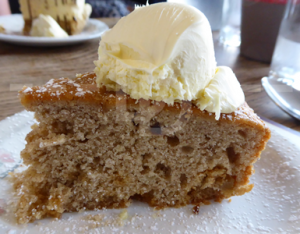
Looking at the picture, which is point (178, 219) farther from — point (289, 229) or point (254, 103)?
point (254, 103)

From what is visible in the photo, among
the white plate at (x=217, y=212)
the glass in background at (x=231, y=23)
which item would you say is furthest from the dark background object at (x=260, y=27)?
the white plate at (x=217, y=212)

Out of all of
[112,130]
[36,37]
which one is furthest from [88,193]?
[36,37]

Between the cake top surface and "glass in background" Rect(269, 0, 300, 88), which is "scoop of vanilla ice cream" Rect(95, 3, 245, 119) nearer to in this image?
the cake top surface

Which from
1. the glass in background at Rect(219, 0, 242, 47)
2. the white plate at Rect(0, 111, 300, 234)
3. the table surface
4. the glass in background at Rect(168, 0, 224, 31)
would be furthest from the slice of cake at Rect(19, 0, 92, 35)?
the white plate at Rect(0, 111, 300, 234)

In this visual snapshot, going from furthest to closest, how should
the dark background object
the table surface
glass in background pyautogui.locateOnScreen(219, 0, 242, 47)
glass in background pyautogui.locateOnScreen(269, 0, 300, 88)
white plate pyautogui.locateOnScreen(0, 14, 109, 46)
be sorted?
glass in background pyautogui.locateOnScreen(219, 0, 242, 47) → white plate pyautogui.locateOnScreen(0, 14, 109, 46) → the dark background object → glass in background pyautogui.locateOnScreen(269, 0, 300, 88) → the table surface

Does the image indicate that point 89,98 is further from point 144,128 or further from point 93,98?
point 144,128

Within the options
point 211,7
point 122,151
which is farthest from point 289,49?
point 122,151
